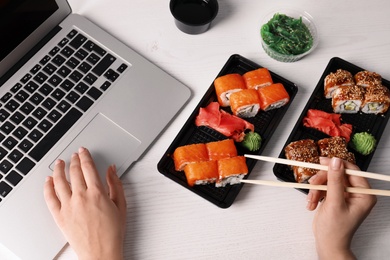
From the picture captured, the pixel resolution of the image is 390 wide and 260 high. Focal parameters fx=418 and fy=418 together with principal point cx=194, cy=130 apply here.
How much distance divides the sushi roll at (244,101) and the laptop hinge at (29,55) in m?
0.48

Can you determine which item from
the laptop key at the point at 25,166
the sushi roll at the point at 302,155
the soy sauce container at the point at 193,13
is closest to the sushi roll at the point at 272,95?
the sushi roll at the point at 302,155

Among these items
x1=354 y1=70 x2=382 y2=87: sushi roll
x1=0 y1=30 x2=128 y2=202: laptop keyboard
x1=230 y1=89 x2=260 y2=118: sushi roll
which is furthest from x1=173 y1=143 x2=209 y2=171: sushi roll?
x1=354 y1=70 x2=382 y2=87: sushi roll

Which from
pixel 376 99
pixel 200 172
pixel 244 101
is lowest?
pixel 200 172

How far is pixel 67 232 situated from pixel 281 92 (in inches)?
23.7

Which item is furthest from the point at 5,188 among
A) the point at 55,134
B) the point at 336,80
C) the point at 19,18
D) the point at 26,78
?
the point at 336,80

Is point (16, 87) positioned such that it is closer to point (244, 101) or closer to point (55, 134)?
point (55, 134)

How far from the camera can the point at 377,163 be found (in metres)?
1.06

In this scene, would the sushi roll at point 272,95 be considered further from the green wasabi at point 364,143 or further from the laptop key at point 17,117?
the laptop key at point 17,117

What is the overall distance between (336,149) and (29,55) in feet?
2.59

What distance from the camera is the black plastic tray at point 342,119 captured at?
3.39 ft

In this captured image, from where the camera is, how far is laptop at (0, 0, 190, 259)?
0.91 metres

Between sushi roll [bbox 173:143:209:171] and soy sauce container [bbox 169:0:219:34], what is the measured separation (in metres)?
0.33

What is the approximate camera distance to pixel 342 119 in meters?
1.10

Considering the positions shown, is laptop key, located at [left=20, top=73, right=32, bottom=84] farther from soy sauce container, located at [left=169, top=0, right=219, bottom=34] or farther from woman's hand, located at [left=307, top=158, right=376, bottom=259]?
woman's hand, located at [left=307, top=158, right=376, bottom=259]
